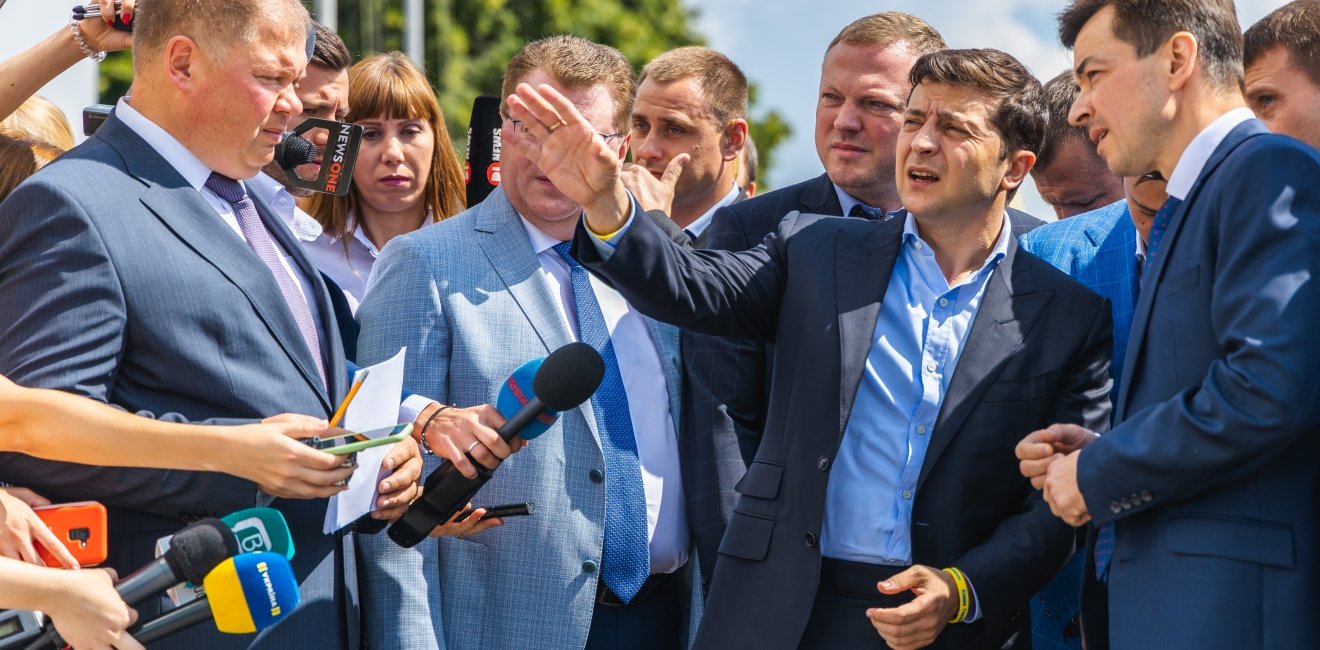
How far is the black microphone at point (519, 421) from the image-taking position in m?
3.75

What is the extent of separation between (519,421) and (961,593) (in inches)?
47.4

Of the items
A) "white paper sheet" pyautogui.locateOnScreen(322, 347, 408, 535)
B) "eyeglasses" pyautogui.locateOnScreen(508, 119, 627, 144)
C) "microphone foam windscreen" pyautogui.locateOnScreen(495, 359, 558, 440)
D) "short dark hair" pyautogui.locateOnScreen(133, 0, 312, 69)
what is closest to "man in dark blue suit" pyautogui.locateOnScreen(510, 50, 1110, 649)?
"microphone foam windscreen" pyautogui.locateOnScreen(495, 359, 558, 440)

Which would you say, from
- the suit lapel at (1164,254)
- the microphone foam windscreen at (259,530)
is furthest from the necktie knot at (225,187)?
the suit lapel at (1164,254)

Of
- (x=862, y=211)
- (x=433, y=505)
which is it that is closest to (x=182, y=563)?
(x=433, y=505)

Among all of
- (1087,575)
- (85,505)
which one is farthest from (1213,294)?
(85,505)

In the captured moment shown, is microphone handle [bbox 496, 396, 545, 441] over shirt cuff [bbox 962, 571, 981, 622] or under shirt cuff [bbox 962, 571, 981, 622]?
over

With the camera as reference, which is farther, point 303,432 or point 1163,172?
point 1163,172

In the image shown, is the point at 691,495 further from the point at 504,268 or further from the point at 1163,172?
the point at 1163,172

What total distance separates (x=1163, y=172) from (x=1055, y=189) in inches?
87.4

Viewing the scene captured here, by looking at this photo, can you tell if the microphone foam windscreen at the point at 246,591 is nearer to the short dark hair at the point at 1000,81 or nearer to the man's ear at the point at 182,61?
the man's ear at the point at 182,61

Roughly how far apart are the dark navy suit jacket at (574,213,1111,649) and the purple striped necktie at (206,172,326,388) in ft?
2.45

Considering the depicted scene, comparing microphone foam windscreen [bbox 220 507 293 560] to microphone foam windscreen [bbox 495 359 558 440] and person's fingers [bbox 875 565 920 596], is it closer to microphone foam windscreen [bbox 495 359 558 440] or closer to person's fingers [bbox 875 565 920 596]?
microphone foam windscreen [bbox 495 359 558 440]

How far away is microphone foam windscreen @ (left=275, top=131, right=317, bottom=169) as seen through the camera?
4965mm

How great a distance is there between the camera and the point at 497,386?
14.4ft
